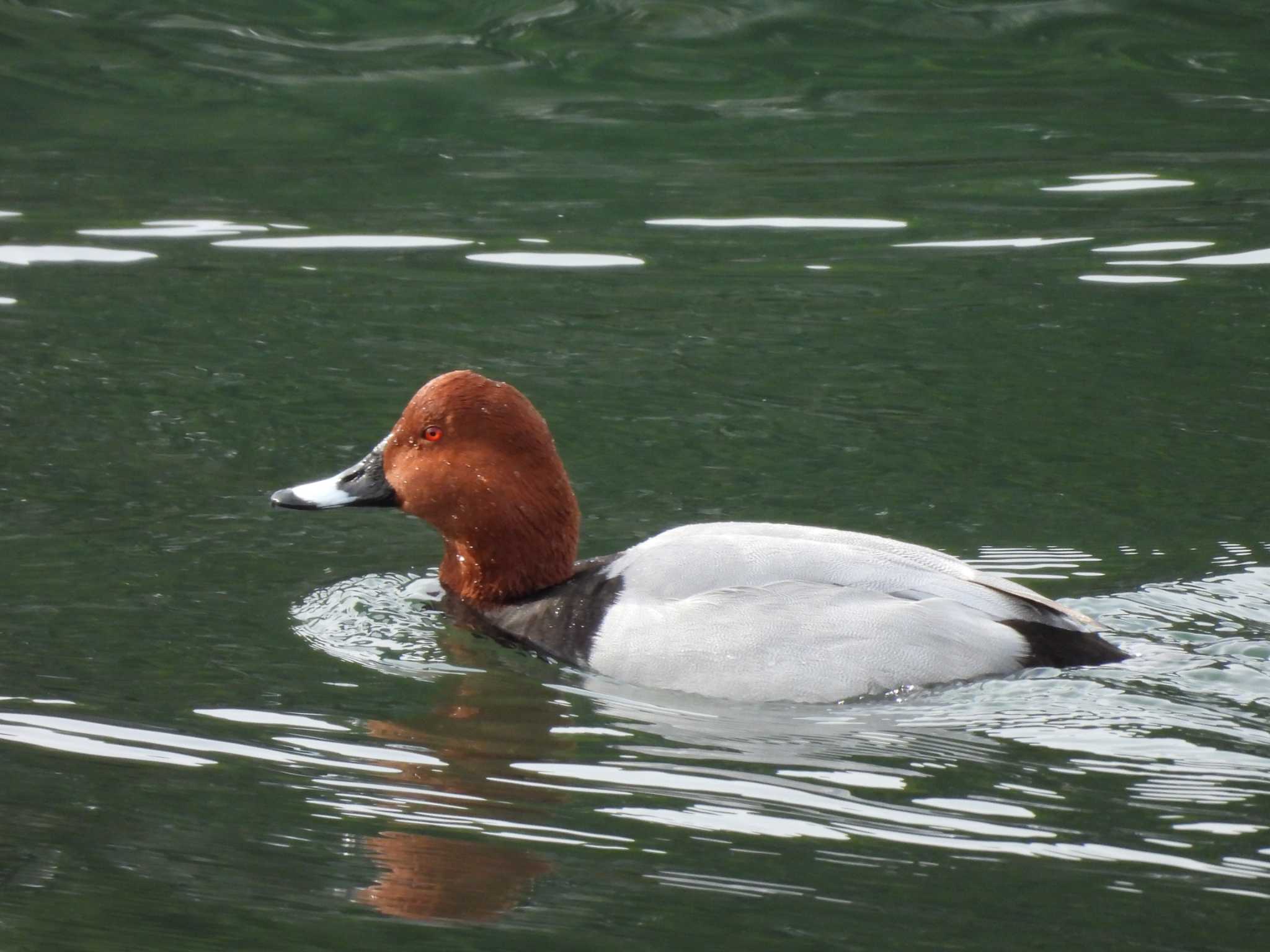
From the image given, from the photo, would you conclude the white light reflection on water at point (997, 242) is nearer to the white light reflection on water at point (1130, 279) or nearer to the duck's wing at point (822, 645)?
the white light reflection on water at point (1130, 279)

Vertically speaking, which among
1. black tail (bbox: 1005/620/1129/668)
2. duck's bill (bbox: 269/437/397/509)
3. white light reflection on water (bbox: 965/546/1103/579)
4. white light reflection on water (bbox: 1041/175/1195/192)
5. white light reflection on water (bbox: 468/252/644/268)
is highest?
white light reflection on water (bbox: 1041/175/1195/192)

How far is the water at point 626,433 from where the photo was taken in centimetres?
446

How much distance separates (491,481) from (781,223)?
5.29 metres

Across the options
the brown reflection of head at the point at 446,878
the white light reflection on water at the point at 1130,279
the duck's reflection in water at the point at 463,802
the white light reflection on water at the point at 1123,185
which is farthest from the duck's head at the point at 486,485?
the white light reflection on water at the point at 1123,185

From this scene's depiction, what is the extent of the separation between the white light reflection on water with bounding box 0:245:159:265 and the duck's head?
4.57 metres

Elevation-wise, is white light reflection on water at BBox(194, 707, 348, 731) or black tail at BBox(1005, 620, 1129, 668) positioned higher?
black tail at BBox(1005, 620, 1129, 668)

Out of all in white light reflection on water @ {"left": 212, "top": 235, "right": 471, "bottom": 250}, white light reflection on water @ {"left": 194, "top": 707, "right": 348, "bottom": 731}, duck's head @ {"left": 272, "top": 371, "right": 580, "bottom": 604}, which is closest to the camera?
white light reflection on water @ {"left": 194, "top": 707, "right": 348, "bottom": 731}

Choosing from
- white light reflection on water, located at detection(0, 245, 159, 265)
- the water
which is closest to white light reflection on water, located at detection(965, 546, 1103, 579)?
the water

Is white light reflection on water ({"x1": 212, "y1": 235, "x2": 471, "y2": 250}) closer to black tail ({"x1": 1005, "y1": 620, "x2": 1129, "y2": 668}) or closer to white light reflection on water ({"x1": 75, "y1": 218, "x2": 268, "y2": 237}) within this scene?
white light reflection on water ({"x1": 75, "y1": 218, "x2": 268, "y2": 237})

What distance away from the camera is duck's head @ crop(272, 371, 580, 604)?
638cm

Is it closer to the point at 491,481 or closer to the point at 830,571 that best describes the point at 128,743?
the point at 491,481

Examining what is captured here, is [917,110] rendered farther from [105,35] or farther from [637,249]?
[105,35]

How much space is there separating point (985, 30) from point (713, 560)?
10.3 metres

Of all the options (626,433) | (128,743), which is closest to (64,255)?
(626,433)
